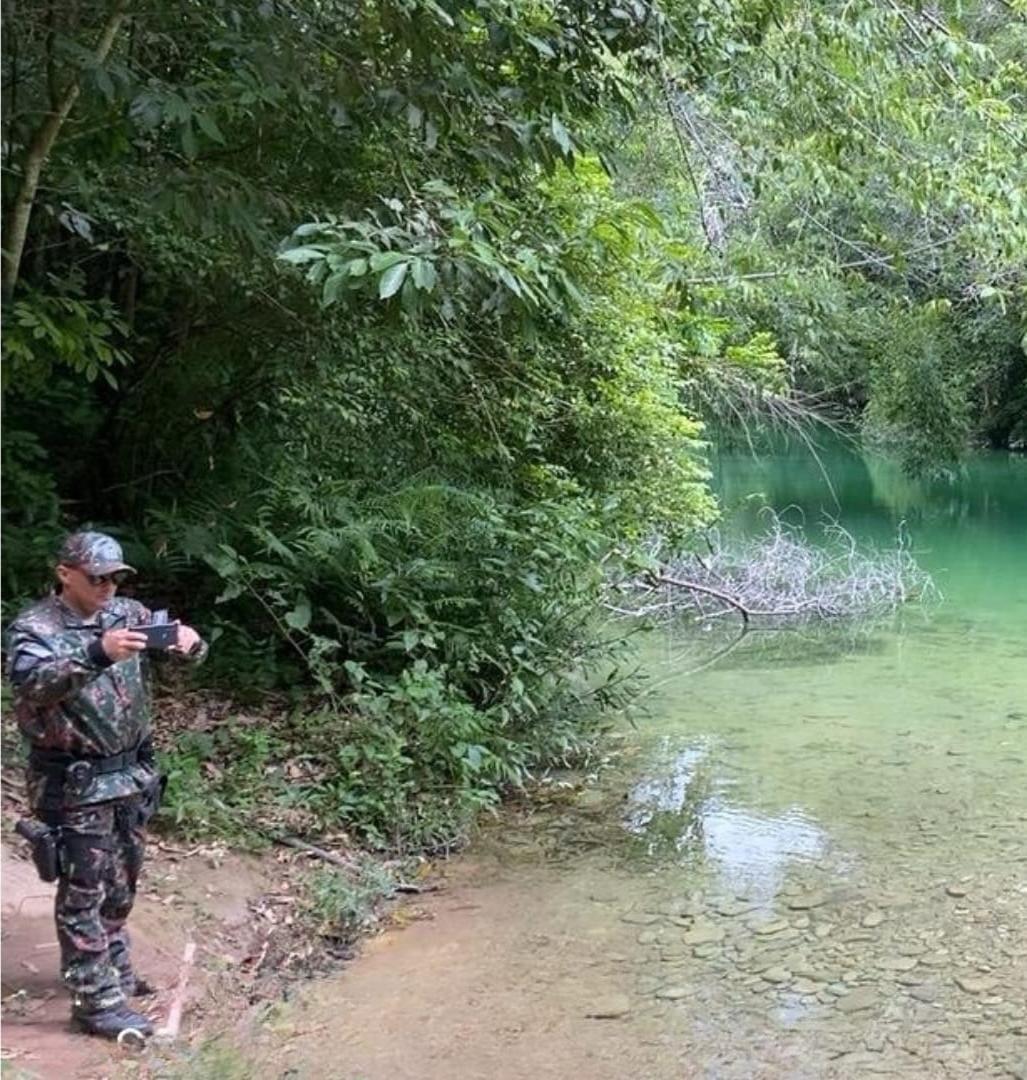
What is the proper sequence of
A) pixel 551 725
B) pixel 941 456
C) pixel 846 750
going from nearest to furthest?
pixel 551 725, pixel 846 750, pixel 941 456

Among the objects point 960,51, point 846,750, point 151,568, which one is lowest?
point 846,750

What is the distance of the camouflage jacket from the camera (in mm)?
3160

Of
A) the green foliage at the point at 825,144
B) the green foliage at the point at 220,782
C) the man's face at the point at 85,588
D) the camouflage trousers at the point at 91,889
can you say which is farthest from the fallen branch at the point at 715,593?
the man's face at the point at 85,588

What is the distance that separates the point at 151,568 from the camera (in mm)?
6652

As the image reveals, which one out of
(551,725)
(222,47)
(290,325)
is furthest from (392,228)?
(551,725)

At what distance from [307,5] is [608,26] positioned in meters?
1.23

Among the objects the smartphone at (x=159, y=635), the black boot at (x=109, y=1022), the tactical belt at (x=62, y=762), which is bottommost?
the black boot at (x=109, y=1022)

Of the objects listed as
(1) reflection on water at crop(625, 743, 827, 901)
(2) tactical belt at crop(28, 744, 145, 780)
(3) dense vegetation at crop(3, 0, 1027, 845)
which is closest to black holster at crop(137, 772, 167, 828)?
(2) tactical belt at crop(28, 744, 145, 780)

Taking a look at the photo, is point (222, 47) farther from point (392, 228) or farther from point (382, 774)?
point (382, 774)

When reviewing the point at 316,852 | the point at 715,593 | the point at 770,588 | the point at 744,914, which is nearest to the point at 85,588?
the point at 316,852

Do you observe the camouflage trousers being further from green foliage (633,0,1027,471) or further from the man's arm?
green foliage (633,0,1027,471)

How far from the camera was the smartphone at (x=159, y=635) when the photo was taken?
3.04m

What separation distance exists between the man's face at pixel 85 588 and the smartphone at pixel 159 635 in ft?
1.06

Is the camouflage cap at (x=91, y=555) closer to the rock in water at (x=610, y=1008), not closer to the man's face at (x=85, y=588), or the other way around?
the man's face at (x=85, y=588)
